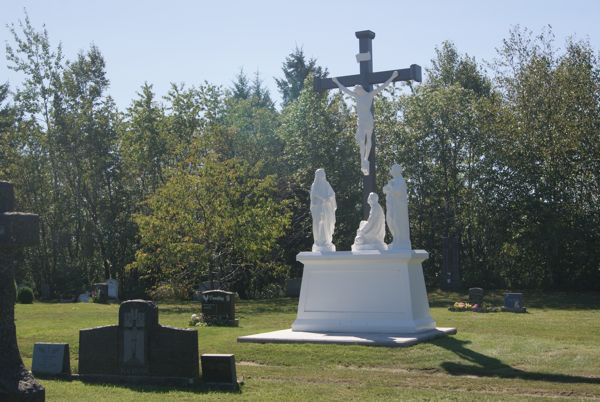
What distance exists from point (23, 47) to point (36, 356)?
3076cm

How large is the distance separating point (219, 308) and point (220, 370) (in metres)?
8.70

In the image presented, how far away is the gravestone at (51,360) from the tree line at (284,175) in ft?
51.2

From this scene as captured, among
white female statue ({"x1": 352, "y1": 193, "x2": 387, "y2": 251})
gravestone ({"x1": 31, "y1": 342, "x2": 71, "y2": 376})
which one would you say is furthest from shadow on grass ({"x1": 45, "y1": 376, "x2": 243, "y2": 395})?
white female statue ({"x1": 352, "y1": 193, "x2": 387, "y2": 251})

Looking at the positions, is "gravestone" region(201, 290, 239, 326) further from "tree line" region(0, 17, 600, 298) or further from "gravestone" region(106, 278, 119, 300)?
"gravestone" region(106, 278, 119, 300)

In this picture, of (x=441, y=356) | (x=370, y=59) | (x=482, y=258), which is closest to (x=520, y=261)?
(x=482, y=258)

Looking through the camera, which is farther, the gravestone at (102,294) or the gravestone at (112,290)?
the gravestone at (112,290)

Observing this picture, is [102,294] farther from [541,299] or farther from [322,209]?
[322,209]

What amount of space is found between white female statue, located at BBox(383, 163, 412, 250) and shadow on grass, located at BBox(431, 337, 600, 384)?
2670 mm

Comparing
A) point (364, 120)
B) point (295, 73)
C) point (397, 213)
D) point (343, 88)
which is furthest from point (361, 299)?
point (295, 73)

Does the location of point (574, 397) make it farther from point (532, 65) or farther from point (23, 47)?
point (23, 47)

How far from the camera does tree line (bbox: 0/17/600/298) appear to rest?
31875 mm

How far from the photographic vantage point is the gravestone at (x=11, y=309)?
852 cm

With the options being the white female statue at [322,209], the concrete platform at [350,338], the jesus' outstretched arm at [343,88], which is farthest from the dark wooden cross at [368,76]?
the concrete platform at [350,338]

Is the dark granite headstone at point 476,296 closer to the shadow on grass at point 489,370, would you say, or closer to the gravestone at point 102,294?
the shadow on grass at point 489,370
